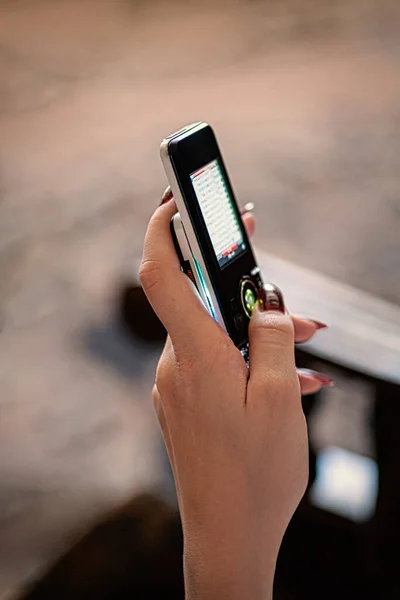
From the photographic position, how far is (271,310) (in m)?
0.58

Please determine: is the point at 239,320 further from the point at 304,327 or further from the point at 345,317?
the point at 345,317

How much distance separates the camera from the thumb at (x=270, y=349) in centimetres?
48

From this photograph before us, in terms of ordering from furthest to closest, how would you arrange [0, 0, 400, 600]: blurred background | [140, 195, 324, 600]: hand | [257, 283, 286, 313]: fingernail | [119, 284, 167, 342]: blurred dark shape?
[119, 284, 167, 342]: blurred dark shape < [0, 0, 400, 600]: blurred background < [257, 283, 286, 313]: fingernail < [140, 195, 324, 600]: hand

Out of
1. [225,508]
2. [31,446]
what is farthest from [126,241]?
[225,508]

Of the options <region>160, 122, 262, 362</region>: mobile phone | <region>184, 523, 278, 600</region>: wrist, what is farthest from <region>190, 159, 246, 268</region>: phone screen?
<region>184, 523, 278, 600</region>: wrist

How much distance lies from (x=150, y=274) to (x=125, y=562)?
0.29m

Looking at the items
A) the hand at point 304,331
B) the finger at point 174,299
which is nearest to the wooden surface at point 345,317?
the hand at point 304,331

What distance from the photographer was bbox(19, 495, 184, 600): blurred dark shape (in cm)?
64

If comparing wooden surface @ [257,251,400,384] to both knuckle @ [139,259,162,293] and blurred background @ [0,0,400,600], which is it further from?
knuckle @ [139,259,162,293]

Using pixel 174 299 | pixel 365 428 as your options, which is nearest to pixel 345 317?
pixel 365 428

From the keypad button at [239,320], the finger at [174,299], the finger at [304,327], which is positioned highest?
the finger at [174,299]

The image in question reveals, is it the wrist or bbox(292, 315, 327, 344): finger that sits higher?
bbox(292, 315, 327, 344): finger

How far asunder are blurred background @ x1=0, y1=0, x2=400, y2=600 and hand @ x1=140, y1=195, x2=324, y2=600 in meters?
0.16

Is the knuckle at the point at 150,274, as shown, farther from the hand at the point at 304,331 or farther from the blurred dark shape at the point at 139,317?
the blurred dark shape at the point at 139,317
